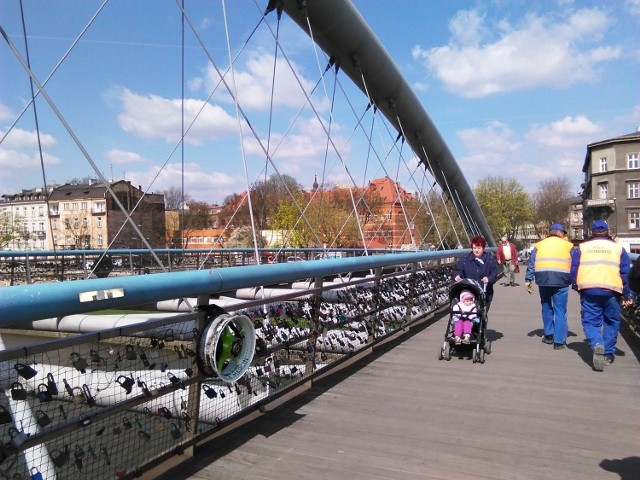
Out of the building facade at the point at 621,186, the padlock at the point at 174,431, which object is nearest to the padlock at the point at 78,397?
the padlock at the point at 174,431

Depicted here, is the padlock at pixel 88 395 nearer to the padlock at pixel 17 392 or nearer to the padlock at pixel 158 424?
the padlock at pixel 17 392

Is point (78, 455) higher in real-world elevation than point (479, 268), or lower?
lower

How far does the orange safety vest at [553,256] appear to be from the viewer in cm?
715

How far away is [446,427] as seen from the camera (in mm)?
3982

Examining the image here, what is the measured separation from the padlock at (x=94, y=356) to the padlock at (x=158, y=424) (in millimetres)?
565

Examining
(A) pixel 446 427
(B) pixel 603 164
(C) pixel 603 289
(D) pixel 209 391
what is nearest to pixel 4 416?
(D) pixel 209 391

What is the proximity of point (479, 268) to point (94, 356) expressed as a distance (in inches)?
207

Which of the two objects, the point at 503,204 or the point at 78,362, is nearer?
the point at 78,362

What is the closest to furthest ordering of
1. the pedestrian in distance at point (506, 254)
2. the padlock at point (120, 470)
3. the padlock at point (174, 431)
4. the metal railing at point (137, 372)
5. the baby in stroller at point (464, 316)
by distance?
the metal railing at point (137, 372)
the padlock at point (120, 470)
the padlock at point (174, 431)
the baby in stroller at point (464, 316)
the pedestrian in distance at point (506, 254)

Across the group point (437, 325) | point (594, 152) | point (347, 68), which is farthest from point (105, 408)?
point (594, 152)

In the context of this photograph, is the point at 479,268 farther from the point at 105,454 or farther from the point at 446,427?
the point at 105,454

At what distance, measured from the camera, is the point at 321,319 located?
4871 mm

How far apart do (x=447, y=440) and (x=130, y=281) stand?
91.0 inches

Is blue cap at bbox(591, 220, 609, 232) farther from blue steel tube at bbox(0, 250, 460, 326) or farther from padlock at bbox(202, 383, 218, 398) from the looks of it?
padlock at bbox(202, 383, 218, 398)
